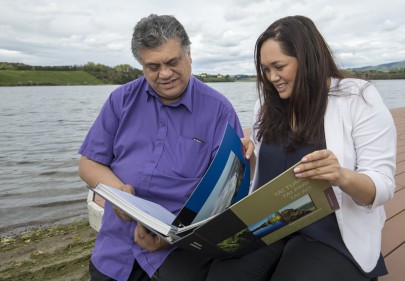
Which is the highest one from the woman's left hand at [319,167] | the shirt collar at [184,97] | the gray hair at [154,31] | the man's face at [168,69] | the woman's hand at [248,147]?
the gray hair at [154,31]

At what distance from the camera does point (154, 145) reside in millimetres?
1929

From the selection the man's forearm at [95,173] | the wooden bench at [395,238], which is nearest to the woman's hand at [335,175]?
the wooden bench at [395,238]

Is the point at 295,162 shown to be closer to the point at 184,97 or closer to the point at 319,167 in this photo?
the point at 319,167

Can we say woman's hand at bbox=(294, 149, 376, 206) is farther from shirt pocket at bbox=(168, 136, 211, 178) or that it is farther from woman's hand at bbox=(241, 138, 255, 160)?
shirt pocket at bbox=(168, 136, 211, 178)

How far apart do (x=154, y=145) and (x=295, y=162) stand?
72cm

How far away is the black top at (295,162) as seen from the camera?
156cm

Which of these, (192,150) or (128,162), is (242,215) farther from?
(128,162)

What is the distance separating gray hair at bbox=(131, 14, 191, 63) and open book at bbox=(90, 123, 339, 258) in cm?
60

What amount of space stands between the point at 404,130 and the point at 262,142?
5.94m

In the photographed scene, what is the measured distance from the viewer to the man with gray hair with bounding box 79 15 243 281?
179 cm

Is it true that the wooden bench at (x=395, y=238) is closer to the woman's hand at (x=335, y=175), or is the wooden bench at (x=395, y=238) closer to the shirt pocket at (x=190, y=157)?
the woman's hand at (x=335, y=175)

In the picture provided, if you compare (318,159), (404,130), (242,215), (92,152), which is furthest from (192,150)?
(404,130)

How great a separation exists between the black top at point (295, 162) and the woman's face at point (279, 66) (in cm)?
29

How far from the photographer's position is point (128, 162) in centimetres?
193
